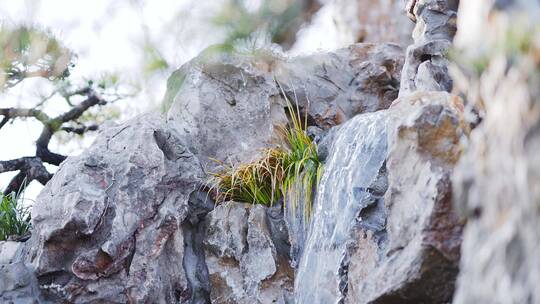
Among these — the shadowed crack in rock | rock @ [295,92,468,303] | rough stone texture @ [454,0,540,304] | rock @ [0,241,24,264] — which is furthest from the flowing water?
rock @ [0,241,24,264]

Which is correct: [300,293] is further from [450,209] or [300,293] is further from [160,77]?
[160,77]

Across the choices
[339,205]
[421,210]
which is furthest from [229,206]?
[421,210]

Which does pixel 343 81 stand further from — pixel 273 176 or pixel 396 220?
pixel 396 220

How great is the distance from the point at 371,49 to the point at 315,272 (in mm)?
2708

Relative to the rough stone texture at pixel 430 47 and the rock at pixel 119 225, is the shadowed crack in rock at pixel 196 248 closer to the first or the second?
the rock at pixel 119 225

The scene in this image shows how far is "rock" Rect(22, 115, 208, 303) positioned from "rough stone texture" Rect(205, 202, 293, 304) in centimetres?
16

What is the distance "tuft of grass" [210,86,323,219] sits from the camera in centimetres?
458

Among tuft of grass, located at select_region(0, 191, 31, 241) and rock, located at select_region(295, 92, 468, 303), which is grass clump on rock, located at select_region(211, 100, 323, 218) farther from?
tuft of grass, located at select_region(0, 191, 31, 241)

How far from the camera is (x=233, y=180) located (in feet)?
15.6

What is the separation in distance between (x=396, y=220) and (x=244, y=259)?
5.13 ft

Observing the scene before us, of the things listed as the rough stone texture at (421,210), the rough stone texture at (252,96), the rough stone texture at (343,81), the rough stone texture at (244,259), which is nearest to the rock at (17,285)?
the rough stone texture at (244,259)

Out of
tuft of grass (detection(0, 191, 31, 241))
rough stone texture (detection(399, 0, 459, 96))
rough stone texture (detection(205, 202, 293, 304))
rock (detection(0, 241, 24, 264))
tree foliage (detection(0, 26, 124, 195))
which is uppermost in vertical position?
tree foliage (detection(0, 26, 124, 195))

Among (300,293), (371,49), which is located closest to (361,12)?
(371,49)

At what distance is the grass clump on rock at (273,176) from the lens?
4582 mm
